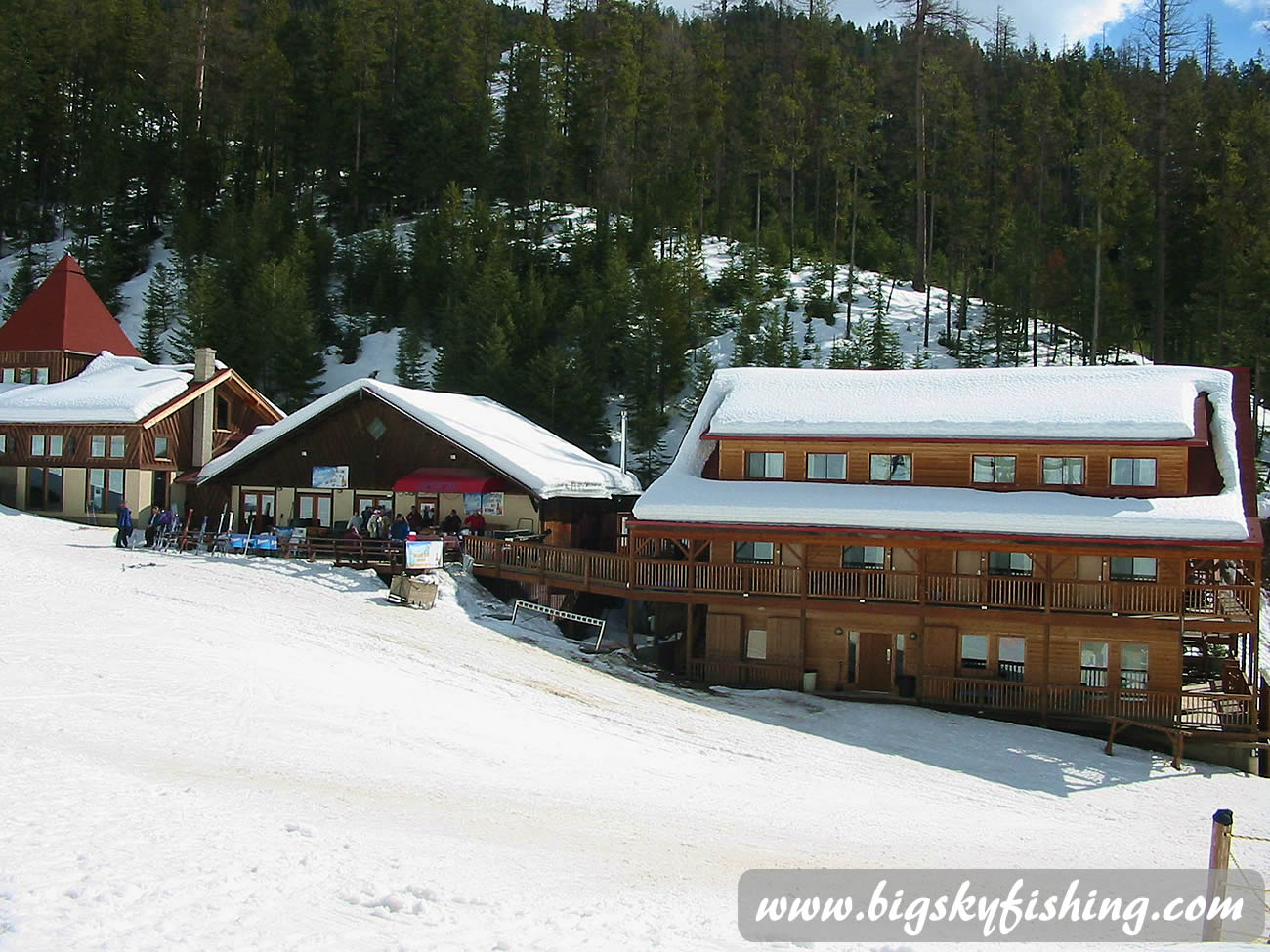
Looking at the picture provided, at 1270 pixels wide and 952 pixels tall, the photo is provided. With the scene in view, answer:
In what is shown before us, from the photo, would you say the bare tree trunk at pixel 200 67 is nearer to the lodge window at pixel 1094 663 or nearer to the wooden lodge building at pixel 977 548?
the wooden lodge building at pixel 977 548

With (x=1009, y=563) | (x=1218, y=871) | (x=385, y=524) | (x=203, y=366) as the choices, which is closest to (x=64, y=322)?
(x=203, y=366)

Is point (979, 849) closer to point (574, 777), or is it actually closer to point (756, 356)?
point (574, 777)

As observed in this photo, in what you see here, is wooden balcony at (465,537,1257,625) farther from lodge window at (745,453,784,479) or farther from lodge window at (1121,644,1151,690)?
lodge window at (745,453,784,479)

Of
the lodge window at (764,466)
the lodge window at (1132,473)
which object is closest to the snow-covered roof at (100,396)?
the lodge window at (764,466)

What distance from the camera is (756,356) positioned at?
47469 mm

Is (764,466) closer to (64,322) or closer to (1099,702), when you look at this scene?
(1099,702)

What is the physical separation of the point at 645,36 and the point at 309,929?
247ft

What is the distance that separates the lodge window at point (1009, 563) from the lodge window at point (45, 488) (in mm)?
30309

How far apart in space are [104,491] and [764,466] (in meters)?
23.1

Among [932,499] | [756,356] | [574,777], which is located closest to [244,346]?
[756,356]

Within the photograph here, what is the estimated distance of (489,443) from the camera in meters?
31.3

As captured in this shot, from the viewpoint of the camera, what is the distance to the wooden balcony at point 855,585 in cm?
2300

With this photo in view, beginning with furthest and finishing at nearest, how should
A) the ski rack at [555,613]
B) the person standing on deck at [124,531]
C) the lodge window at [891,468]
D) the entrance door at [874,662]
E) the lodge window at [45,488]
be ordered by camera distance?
the lodge window at [45,488] < the person standing on deck at [124,531] < the ski rack at [555,613] < the lodge window at [891,468] < the entrance door at [874,662]

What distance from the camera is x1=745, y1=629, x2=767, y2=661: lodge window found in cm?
2606
